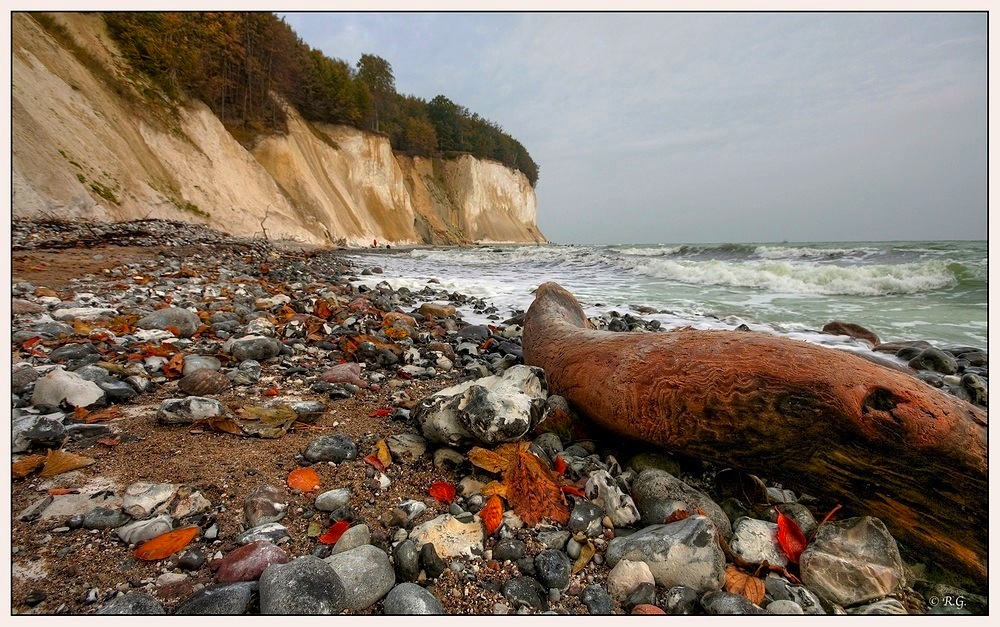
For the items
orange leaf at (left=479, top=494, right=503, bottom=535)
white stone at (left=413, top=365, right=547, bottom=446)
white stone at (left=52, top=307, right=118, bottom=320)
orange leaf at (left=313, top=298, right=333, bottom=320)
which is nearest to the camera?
orange leaf at (left=479, top=494, right=503, bottom=535)

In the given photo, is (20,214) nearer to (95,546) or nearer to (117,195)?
→ (117,195)

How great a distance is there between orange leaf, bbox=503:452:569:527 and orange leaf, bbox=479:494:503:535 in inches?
2.4


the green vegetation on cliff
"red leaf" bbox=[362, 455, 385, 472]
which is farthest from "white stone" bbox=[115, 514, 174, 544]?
the green vegetation on cliff

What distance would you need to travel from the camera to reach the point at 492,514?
1.53m

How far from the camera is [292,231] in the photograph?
2038 centimetres

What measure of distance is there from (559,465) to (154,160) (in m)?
18.6

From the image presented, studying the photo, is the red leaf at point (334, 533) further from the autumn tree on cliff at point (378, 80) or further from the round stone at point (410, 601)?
the autumn tree on cliff at point (378, 80)

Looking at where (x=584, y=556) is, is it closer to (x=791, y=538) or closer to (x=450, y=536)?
(x=450, y=536)

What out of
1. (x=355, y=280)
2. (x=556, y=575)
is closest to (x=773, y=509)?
(x=556, y=575)

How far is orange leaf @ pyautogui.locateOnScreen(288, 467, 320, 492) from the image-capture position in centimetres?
167

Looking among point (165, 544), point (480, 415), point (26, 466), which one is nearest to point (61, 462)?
point (26, 466)

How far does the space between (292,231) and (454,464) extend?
21.5m

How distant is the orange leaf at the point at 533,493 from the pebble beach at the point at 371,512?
0.8 inches

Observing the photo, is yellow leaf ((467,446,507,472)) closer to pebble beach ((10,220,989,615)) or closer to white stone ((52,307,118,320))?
pebble beach ((10,220,989,615))
